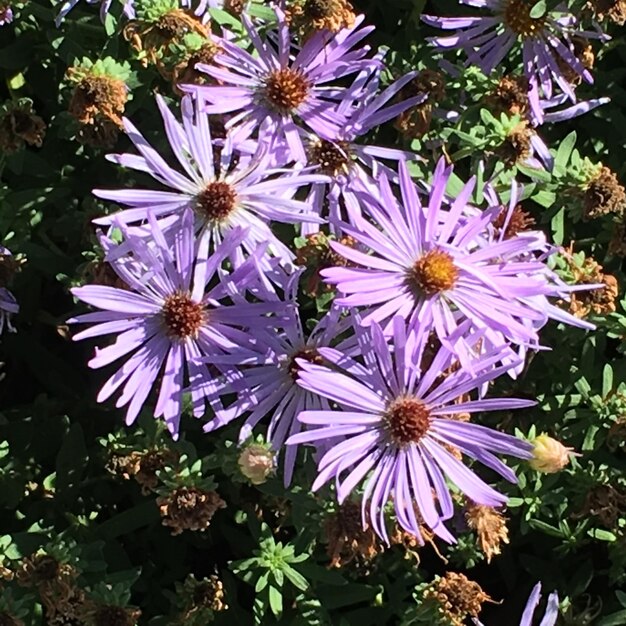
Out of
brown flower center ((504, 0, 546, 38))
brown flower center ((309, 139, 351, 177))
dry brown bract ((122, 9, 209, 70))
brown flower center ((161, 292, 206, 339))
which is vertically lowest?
brown flower center ((161, 292, 206, 339))

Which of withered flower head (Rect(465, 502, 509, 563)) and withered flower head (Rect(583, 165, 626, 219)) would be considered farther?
withered flower head (Rect(583, 165, 626, 219))

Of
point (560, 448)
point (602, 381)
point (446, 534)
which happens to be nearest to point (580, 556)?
point (602, 381)

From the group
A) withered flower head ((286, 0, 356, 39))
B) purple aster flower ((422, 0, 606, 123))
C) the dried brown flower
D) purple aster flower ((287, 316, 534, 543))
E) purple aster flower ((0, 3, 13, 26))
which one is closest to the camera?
purple aster flower ((287, 316, 534, 543))

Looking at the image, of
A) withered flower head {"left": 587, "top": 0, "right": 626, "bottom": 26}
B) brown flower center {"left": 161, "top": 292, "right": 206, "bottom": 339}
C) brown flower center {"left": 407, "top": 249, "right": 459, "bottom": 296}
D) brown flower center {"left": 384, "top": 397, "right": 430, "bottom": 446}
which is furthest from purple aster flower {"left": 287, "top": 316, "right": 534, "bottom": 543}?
withered flower head {"left": 587, "top": 0, "right": 626, "bottom": 26}

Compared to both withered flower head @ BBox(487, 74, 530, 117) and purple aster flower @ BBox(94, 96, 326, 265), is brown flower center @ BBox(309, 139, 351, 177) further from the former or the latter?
withered flower head @ BBox(487, 74, 530, 117)

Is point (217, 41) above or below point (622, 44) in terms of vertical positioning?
below

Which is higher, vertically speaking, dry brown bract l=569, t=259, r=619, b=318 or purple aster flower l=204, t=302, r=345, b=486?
dry brown bract l=569, t=259, r=619, b=318

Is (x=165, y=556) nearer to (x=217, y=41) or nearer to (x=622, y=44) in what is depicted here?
(x=217, y=41)
